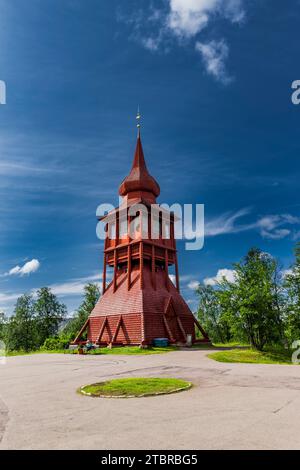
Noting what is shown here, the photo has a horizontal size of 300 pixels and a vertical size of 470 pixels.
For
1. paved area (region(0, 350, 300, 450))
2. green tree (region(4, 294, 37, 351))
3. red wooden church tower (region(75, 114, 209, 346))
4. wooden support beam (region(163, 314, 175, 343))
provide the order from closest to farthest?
paved area (region(0, 350, 300, 450))
wooden support beam (region(163, 314, 175, 343))
red wooden church tower (region(75, 114, 209, 346))
green tree (region(4, 294, 37, 351))

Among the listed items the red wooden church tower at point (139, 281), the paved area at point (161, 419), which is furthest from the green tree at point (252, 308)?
the paved area at point (161, 419)

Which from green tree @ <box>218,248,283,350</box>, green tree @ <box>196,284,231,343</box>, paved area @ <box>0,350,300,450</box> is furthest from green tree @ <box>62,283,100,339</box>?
paved area @ <box>0,350,300,450</box>

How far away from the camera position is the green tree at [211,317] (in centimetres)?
6303

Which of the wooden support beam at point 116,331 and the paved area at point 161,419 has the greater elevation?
the paved area at point 161,419

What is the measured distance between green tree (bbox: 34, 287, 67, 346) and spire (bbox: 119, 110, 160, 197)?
92.0ft

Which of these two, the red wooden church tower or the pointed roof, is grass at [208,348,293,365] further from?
the pointed roof

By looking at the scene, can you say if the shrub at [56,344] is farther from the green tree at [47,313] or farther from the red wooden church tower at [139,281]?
the green tree at [47,313]

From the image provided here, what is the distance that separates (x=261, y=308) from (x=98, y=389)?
23.4 metres

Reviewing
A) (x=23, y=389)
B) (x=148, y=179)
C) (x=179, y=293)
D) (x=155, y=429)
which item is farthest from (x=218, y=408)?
(x=148, y=179)

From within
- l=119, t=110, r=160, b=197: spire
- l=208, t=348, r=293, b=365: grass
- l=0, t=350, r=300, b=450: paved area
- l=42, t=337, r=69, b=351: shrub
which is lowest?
l=42, t=337, r=69, b=351: shrub

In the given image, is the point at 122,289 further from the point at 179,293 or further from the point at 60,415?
the point at 60,415

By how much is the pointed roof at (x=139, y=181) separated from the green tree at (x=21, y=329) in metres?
30.7

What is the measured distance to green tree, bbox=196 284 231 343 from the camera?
63031mm

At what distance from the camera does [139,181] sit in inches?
1913
